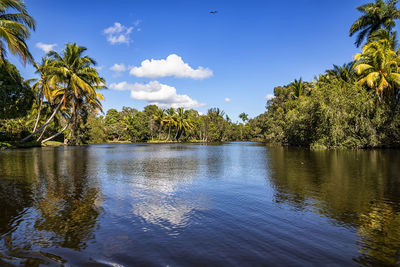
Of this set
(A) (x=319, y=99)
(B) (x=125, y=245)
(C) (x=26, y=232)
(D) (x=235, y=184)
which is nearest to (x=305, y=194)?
(D) (x=235, y=184)

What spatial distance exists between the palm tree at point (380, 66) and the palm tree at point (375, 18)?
3946 millimetres

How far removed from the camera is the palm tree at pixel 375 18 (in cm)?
3095

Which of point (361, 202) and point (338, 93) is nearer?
point (361, 202)

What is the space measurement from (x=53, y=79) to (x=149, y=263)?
1347 inches

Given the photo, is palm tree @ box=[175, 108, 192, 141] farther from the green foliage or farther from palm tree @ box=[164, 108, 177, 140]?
the green foliage

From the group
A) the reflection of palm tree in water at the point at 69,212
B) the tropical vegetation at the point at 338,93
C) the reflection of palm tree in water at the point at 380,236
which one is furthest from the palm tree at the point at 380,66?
the reflection of palm tree in water at the point at 69,212

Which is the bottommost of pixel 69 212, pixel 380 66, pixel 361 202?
pixel 361 202

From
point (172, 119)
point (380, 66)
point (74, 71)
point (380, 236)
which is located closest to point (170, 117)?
point (172, 119)

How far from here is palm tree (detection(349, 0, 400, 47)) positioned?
30953 millimetres

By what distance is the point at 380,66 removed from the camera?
95.7 feet

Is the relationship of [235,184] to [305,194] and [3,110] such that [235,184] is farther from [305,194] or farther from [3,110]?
[3,110]

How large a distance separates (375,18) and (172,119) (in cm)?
6408

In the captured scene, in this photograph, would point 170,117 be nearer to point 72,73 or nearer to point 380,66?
point 72,73

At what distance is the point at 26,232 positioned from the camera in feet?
16.8
